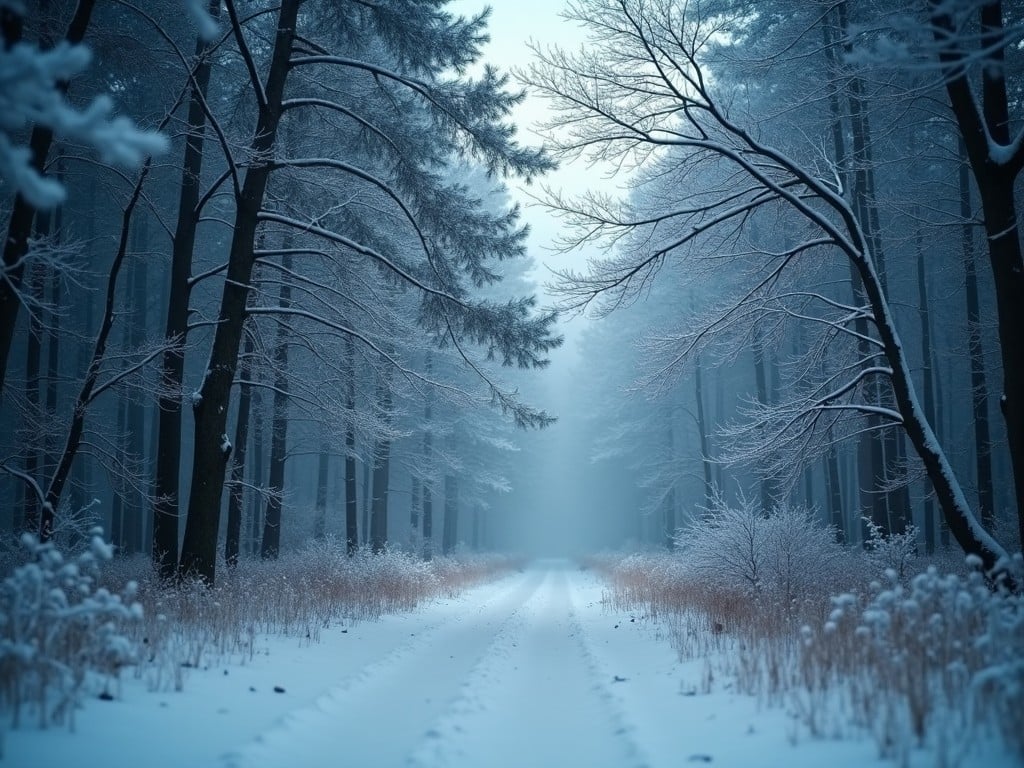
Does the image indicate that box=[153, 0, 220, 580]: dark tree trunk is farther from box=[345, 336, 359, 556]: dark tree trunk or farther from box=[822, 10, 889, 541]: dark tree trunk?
box=[822, 10, 889, 541]: dark tree trunk

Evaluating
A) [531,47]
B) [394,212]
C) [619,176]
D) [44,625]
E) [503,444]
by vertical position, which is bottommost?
[44,625]

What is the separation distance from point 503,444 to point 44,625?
60.5 feet

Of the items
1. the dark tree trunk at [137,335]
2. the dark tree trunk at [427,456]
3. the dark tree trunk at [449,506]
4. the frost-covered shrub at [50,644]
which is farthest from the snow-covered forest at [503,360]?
the dark tree trunk at [449,506]

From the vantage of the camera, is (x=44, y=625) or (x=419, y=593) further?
(x=419, y=593)

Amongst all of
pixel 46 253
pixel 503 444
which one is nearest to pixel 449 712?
pixel 46 253

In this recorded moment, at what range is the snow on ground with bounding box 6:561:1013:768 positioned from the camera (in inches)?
128

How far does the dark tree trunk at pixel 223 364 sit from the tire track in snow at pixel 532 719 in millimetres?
4310

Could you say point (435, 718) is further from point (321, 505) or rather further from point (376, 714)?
point (321, 505)

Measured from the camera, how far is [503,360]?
412 inches

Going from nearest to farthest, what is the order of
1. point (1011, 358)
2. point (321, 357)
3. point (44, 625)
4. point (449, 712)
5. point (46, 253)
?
point (44, 625) → point (449, 712) → point (46, 253) → point (1011, 358) → point (321, 357)

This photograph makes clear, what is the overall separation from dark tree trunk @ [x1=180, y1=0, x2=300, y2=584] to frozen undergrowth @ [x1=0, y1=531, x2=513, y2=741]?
74cm

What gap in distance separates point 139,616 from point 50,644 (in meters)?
0.64

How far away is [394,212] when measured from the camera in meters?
10.5

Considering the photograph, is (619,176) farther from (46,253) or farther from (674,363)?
(46,253)
